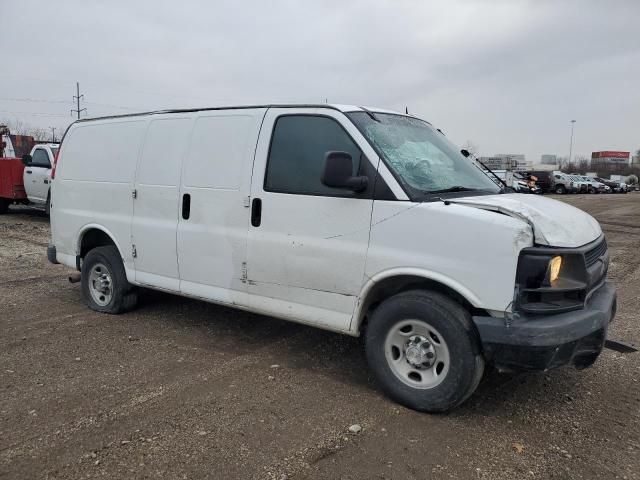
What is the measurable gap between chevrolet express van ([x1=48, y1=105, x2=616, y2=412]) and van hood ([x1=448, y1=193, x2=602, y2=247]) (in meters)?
0.01

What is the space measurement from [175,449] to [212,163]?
8.19ft

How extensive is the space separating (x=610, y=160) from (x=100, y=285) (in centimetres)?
11387

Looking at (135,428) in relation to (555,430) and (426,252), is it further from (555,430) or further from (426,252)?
(555,430)

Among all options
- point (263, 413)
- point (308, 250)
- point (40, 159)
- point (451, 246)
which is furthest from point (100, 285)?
point (40, 159)

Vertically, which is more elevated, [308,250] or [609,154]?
[609,154]

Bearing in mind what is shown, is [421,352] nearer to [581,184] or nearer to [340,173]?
[340,173]

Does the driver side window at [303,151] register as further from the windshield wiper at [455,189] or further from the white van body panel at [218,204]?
the windshield wiper at [455,189]

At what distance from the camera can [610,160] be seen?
338 ft

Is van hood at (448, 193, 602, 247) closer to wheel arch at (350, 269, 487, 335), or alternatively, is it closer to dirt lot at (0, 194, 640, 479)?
wheel arch at (350, 269, 487, 335)

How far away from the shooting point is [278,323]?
568 cm

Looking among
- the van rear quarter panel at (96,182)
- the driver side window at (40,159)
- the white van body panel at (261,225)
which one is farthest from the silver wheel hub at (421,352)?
the driver side window at (40,159)

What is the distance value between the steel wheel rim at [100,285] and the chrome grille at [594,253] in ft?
15.3

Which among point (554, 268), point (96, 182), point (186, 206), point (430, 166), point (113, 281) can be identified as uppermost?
point (430, 166)

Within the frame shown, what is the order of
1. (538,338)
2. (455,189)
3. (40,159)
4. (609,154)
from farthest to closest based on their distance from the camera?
(609,154) → (40,159) → (455,189) → (538,338)
